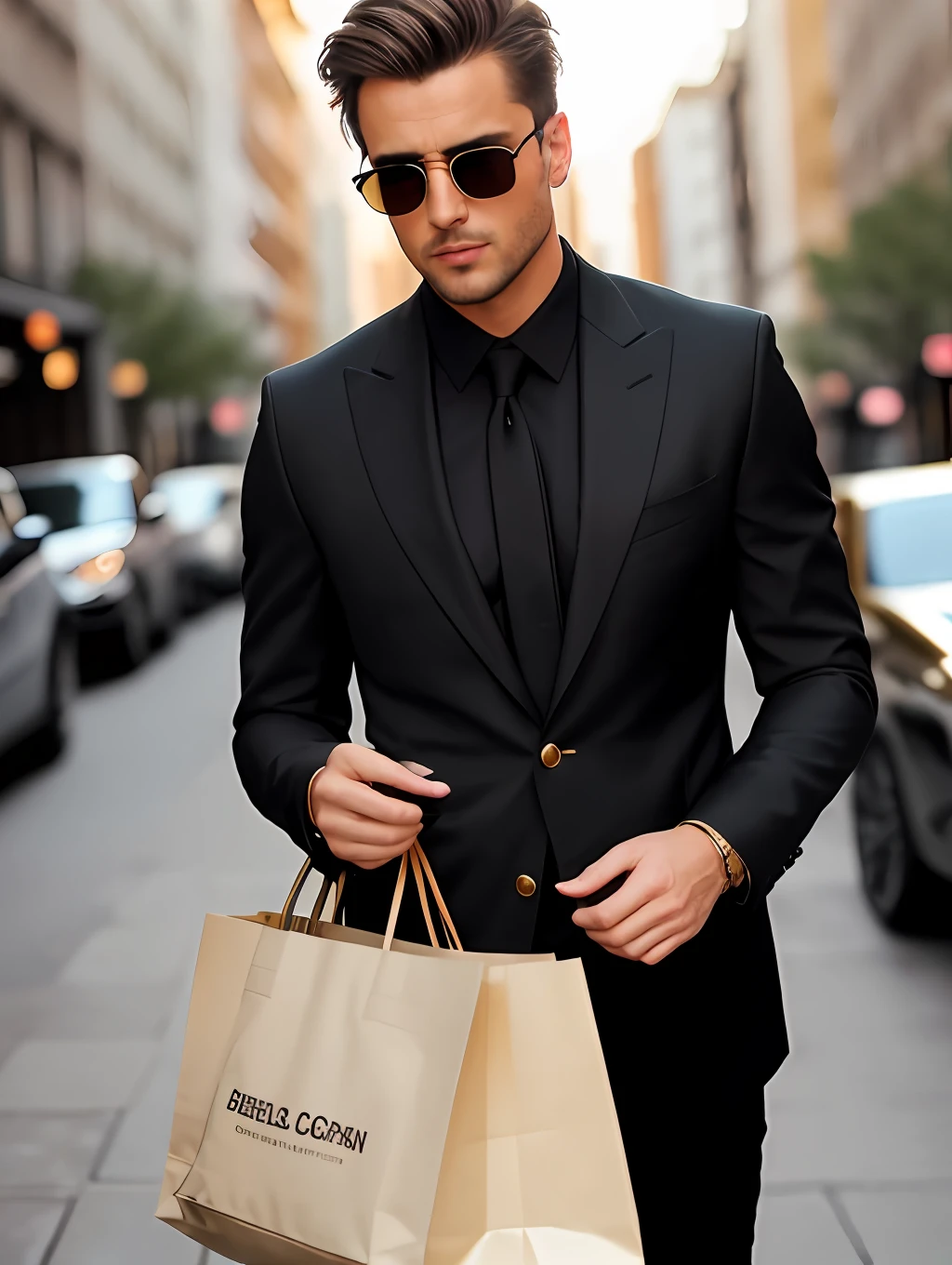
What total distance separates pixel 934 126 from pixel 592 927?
4036cm

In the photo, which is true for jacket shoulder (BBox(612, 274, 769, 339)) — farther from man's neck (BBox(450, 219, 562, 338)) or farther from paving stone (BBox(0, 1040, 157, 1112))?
paving stone (BBox(0, 1040, 157, 1112))

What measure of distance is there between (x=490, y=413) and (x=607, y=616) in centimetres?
28

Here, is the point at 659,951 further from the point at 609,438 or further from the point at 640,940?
the point at 609,438

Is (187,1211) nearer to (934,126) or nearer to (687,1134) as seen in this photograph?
(687,1134)

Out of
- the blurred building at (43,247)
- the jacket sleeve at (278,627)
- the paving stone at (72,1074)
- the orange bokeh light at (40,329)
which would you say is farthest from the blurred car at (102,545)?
the orange bokeh light at (40,329)

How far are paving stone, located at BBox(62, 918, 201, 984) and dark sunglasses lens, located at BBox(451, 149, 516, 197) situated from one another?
4.07 metres

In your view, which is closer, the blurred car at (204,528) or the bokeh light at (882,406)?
A: the blurred car at (204,528)

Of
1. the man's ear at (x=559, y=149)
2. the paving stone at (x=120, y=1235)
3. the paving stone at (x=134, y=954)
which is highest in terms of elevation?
the man's ear at (x=559, y=149)

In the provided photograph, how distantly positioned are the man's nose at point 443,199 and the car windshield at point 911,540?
3.65 metres

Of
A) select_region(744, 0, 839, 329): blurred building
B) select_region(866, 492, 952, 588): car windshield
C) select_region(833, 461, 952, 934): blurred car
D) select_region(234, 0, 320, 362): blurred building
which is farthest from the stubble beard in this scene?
select_region(234, 0, 320, 362): blurred building

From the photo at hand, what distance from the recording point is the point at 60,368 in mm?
30562

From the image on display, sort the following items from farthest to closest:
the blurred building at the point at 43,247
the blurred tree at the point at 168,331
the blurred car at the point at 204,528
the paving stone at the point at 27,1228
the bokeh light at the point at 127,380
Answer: the bokeh light at the point at 127,380, the blurred tree at the point at 168,331, the blurred building at the point at 43,247, the blurred car at the point at 204,528, the paving stone at the point at 27,1228

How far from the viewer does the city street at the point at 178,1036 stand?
3488mm

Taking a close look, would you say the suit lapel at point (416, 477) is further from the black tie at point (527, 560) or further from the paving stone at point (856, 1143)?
the paving stone at point (856, 1143)
